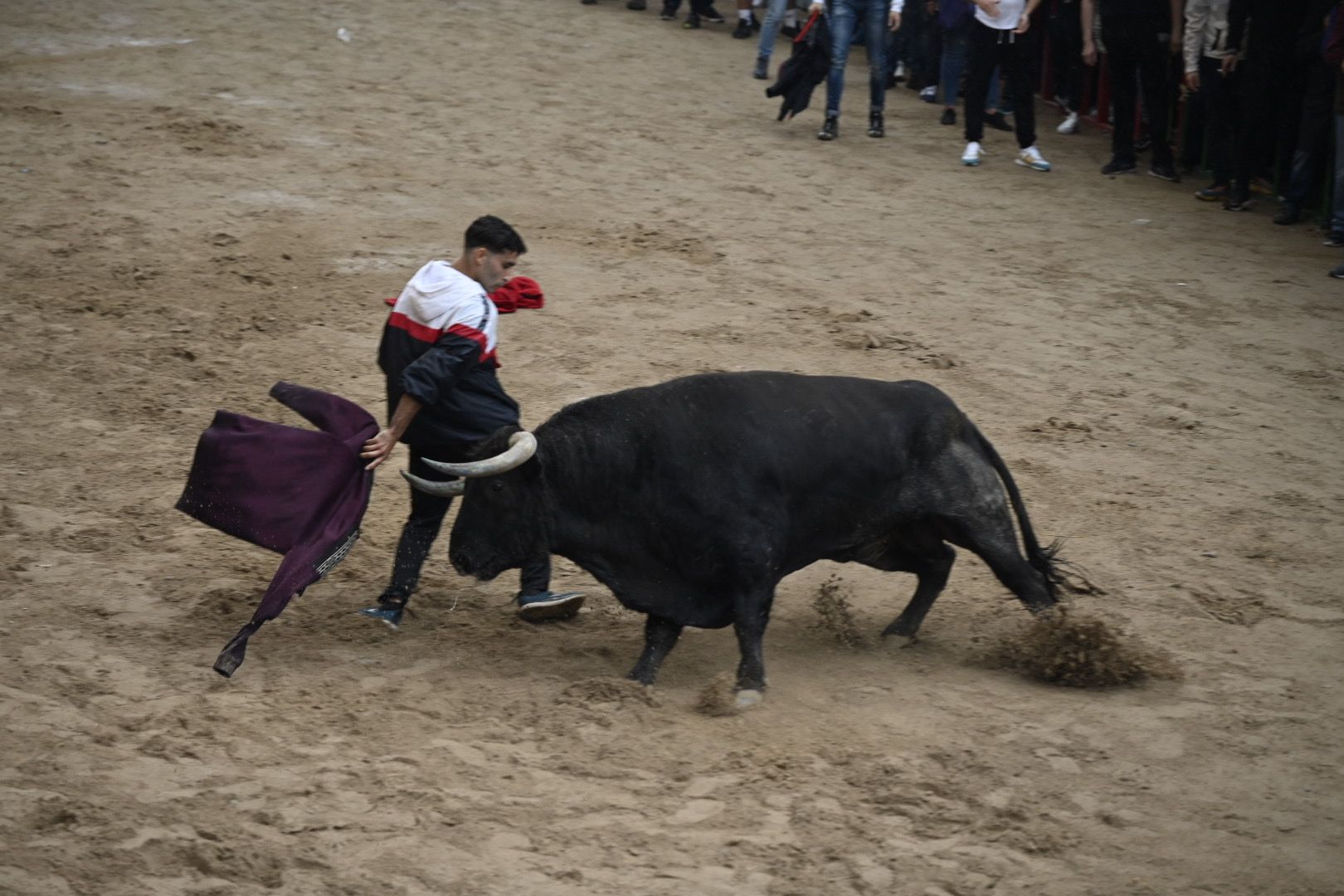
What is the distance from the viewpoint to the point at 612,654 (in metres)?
6.55

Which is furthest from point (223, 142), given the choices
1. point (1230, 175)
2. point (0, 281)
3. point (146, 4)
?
point (1230, 175)

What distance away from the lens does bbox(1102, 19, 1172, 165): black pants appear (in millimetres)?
13594

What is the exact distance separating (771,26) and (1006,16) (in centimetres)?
379

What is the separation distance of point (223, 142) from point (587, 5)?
8.16 m

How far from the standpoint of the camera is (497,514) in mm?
6105

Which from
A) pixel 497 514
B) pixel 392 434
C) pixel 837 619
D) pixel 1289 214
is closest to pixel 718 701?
pixel 837 619

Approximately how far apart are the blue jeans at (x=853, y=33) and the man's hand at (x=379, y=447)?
928 centimetres

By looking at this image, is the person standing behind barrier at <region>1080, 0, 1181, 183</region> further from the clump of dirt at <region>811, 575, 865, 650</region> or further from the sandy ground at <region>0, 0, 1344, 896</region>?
the clump of dirt at <region>811, 575, 865, 650</region>

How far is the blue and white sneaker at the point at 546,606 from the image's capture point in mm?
6691

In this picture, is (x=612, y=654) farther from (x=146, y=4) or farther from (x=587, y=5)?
(x=587, y=5)

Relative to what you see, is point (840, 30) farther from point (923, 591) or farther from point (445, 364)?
point (445, 364)

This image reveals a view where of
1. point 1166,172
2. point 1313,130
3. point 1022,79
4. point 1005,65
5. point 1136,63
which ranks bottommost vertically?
point 1166,172

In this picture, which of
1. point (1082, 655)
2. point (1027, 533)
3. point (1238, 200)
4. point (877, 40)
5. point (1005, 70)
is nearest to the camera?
point (1082, 655)

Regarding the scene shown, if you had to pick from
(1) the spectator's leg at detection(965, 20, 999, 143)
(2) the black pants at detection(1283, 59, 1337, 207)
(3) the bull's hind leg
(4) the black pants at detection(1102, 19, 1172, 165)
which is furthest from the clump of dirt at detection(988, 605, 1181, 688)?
(4) the black pants at detection(1102, 19, 1172, 165)
